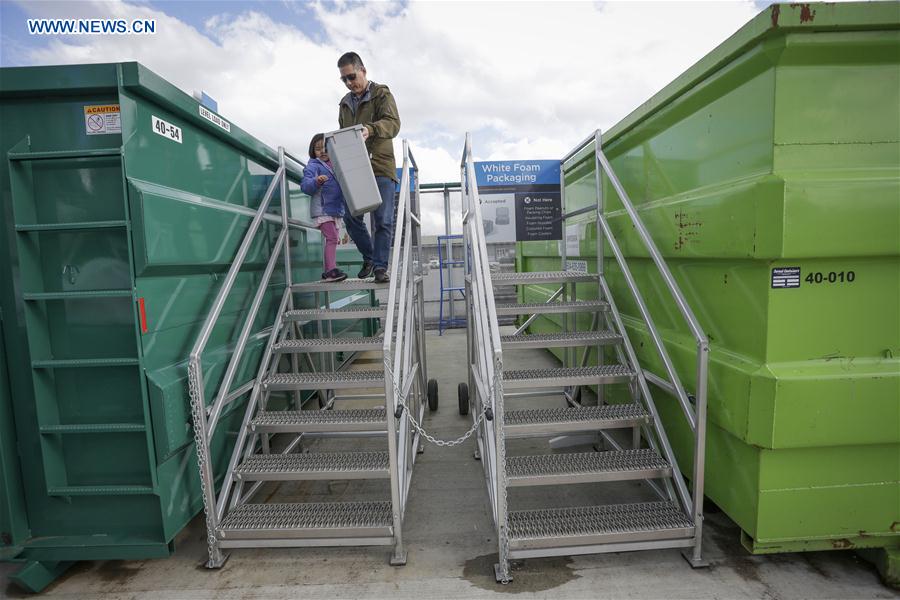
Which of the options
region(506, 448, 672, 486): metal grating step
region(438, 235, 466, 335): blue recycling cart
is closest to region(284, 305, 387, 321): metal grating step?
region(506, 448, 672, 486): metal grating step

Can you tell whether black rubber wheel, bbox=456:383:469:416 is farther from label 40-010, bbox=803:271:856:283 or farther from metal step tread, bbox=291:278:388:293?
label 40-010, bbox=803:271:856:283

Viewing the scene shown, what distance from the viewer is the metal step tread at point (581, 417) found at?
320 centimetres

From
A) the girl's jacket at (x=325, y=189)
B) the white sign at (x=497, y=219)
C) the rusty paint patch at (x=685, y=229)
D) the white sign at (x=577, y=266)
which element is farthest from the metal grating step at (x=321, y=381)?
the white sign at (x=497, y=219)

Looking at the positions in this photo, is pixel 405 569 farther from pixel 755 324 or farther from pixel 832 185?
pixel 832 185

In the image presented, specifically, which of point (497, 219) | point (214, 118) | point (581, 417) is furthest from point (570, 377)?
point (497, 219)

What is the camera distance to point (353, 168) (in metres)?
4.14

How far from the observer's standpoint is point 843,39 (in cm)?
233

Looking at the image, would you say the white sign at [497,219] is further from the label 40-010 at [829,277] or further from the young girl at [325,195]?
the label 40-010 at [829,277]

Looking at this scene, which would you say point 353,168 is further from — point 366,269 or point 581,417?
point 581,417

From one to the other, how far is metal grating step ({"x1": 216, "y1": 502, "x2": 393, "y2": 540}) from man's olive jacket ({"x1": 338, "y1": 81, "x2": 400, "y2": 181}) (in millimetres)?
2938

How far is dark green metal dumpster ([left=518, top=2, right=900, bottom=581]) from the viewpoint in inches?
92.1

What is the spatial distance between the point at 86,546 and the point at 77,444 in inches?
23.1

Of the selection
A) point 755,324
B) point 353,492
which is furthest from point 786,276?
point 353,492

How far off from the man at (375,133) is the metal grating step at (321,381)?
111cm
